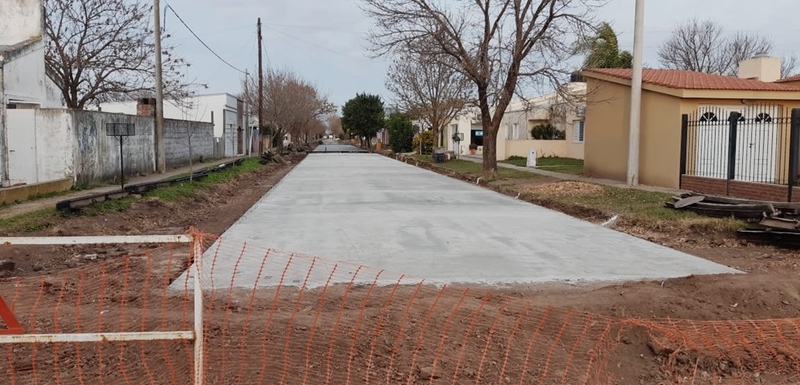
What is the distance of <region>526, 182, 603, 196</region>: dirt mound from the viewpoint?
61.7ft

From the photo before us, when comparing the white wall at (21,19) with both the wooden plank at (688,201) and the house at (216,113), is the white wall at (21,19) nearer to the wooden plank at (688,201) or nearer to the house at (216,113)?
the wooden plank at (688,201)

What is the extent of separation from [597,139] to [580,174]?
7.28 ft

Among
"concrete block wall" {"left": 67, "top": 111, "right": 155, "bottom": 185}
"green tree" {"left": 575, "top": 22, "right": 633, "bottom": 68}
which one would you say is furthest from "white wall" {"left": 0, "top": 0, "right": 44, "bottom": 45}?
"green tree" {"left": 575, "top": 22, "right": 633, "bottom": 68}

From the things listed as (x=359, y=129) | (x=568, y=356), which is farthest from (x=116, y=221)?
(x=359, y=129)

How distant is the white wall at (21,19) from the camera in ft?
67.2

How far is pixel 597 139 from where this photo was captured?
25.1m

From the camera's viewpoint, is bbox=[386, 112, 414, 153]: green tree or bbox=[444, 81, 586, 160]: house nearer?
bbox=[444, 81, 586, 160]: house

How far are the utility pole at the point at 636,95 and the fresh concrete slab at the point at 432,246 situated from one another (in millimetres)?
4465

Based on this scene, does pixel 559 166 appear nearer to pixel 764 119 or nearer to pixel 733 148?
pixel 764 119

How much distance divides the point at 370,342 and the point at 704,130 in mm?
16102

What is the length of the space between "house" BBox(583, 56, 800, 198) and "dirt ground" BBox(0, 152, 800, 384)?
10.8m

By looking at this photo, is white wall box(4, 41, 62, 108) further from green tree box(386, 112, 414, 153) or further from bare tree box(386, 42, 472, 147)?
green tree box(386, 112, 414, 153)

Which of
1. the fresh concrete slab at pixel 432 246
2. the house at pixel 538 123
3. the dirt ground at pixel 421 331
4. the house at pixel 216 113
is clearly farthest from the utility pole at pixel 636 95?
the house at pixel 216 113

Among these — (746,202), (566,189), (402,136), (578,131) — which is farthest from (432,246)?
(402,136)
